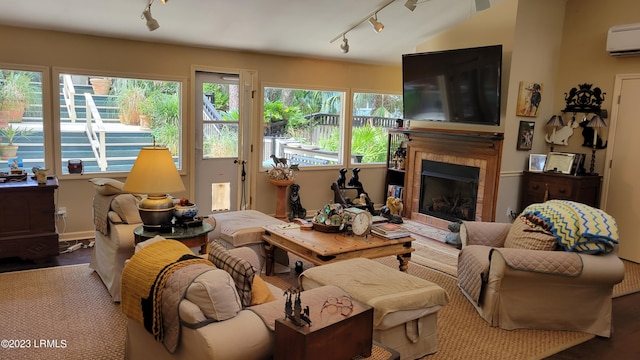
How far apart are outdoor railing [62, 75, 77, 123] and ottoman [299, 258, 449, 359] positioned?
11.5 feet

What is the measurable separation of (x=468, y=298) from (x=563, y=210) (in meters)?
1.02

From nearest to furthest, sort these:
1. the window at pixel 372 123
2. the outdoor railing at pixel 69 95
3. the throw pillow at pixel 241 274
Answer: the throw pillow at pixel 241 274 → the outdoor railing at pixel 69 95 → the window at pixel 372 123

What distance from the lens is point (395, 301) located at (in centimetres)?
260

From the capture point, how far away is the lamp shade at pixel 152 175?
310 centimetres

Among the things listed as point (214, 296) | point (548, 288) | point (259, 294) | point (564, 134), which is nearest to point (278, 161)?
point (564, 134)

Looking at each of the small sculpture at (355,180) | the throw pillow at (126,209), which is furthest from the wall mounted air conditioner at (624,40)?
the throw pillow at (126,209)

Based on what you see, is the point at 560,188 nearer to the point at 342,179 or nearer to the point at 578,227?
the point at 578,227

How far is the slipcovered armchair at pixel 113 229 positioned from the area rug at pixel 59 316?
160mm

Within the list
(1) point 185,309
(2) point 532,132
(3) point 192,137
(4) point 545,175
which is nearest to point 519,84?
(2) point 532,132

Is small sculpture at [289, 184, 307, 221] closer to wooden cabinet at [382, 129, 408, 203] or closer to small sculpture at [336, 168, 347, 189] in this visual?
small sculpture at [336, 168, 347, 189]

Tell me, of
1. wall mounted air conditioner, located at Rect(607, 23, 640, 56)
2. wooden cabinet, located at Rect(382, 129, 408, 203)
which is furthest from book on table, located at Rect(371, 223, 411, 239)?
wall mounted air conditioner, located at Rect(607, 23, 640, 56)

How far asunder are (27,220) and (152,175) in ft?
6.12

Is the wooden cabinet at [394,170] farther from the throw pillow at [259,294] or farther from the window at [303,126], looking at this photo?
the throw pillow at [259,294]

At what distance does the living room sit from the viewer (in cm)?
479
